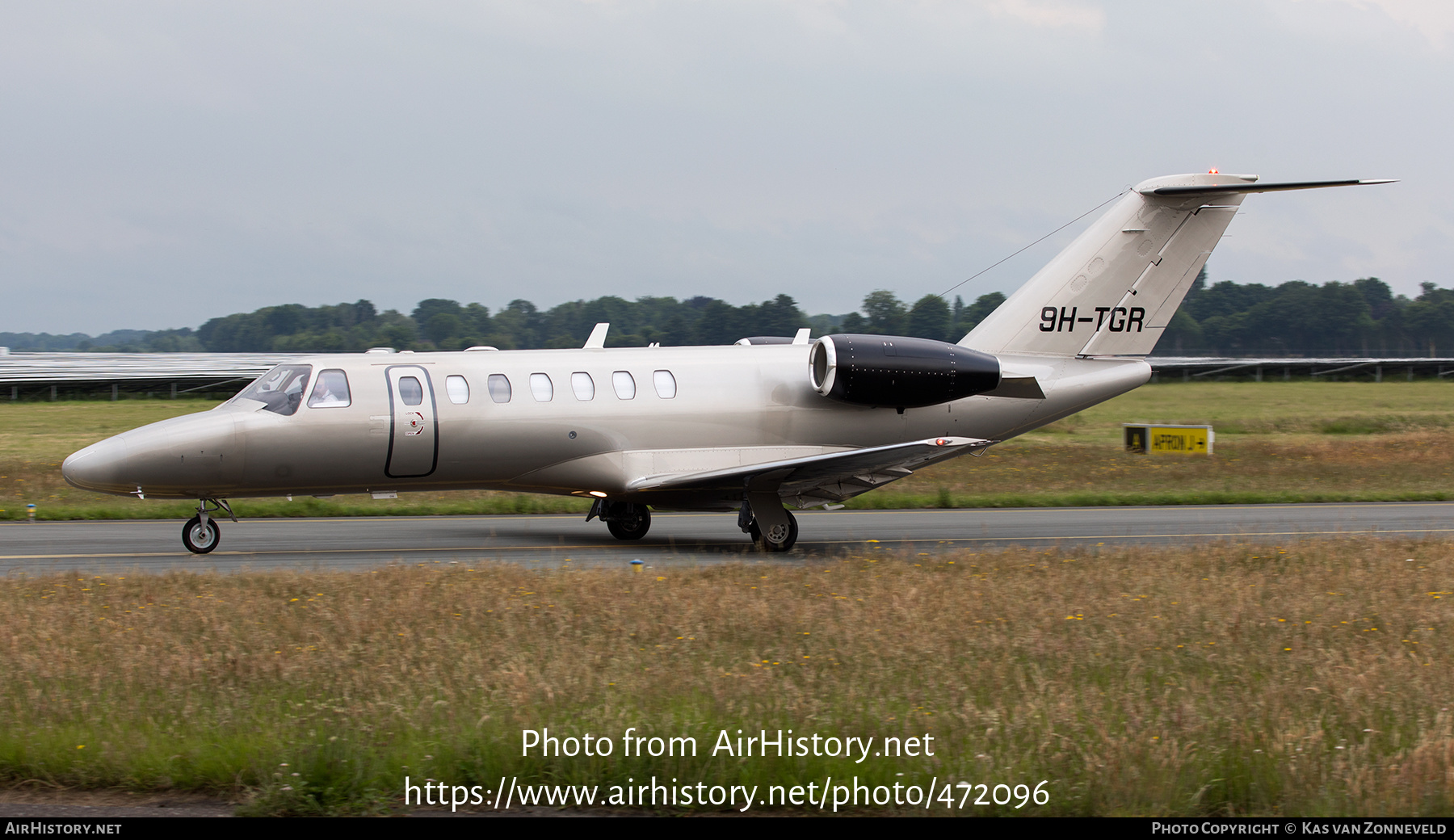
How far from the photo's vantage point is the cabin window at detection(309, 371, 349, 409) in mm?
14750

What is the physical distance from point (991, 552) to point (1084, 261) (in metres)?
5.66

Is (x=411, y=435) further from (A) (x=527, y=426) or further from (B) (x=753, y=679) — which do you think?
(B) (x=753, y=679)

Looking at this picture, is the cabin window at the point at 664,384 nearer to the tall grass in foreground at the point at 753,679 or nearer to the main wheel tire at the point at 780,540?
the main wheel tire at the point at 780,540

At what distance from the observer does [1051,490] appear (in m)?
24.6

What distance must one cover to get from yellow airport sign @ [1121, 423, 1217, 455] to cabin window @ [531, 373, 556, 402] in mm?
19710

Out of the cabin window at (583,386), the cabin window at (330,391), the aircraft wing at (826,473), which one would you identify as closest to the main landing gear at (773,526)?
the aircraft wing at (826,473)

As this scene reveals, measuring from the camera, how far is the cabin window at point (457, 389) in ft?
50.1

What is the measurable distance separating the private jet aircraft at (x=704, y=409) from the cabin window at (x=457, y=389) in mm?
25

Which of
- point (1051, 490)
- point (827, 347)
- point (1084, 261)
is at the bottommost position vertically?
point (1051, 490)

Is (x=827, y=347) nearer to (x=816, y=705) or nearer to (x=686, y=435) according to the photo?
(x=686, y=435)

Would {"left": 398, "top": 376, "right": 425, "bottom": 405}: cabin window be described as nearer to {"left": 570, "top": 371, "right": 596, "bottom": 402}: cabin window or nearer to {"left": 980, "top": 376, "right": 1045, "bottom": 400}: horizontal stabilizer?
{"left": 570, "top": 371, "right": 596, "bottom": 402}: cabin window

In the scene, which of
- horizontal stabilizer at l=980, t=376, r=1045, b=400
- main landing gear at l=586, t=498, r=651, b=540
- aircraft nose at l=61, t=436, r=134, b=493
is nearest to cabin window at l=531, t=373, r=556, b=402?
main landing gear at l=586, t=498, r=651, b=540
